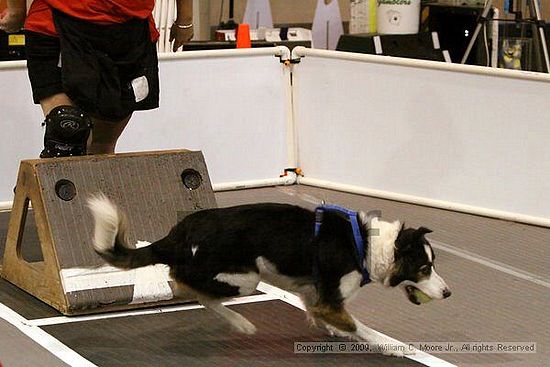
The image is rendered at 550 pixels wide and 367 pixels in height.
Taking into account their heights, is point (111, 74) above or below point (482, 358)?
above

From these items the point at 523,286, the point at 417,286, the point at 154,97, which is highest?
the point at 154,97

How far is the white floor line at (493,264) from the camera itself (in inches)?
177

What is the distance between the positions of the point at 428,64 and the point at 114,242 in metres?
2.60

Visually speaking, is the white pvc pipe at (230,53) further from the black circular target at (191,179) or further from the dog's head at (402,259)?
the dog's head at (402,259)

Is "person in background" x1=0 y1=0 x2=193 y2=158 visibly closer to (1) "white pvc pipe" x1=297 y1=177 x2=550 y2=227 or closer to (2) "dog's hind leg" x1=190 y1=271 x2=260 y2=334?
(2) "dog's hind leg" x1=190 y1=271 x2=260 y2=334

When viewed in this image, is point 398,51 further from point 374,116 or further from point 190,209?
point 190,209

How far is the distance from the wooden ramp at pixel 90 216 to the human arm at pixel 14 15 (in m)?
0.61

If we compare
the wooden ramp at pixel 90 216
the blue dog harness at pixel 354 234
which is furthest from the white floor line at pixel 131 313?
the blue dog harness at pixel 354 234

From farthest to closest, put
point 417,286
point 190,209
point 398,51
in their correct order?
point 398,51
point 190,209
point 417,286

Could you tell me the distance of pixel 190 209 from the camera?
14.1 ft

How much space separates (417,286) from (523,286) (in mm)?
1049

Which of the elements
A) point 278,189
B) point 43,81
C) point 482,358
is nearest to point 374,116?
point 278,189

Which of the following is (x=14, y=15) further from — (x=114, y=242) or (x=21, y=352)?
(x=21, y=352)

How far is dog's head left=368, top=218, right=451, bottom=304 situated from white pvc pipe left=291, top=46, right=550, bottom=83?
2.03m
